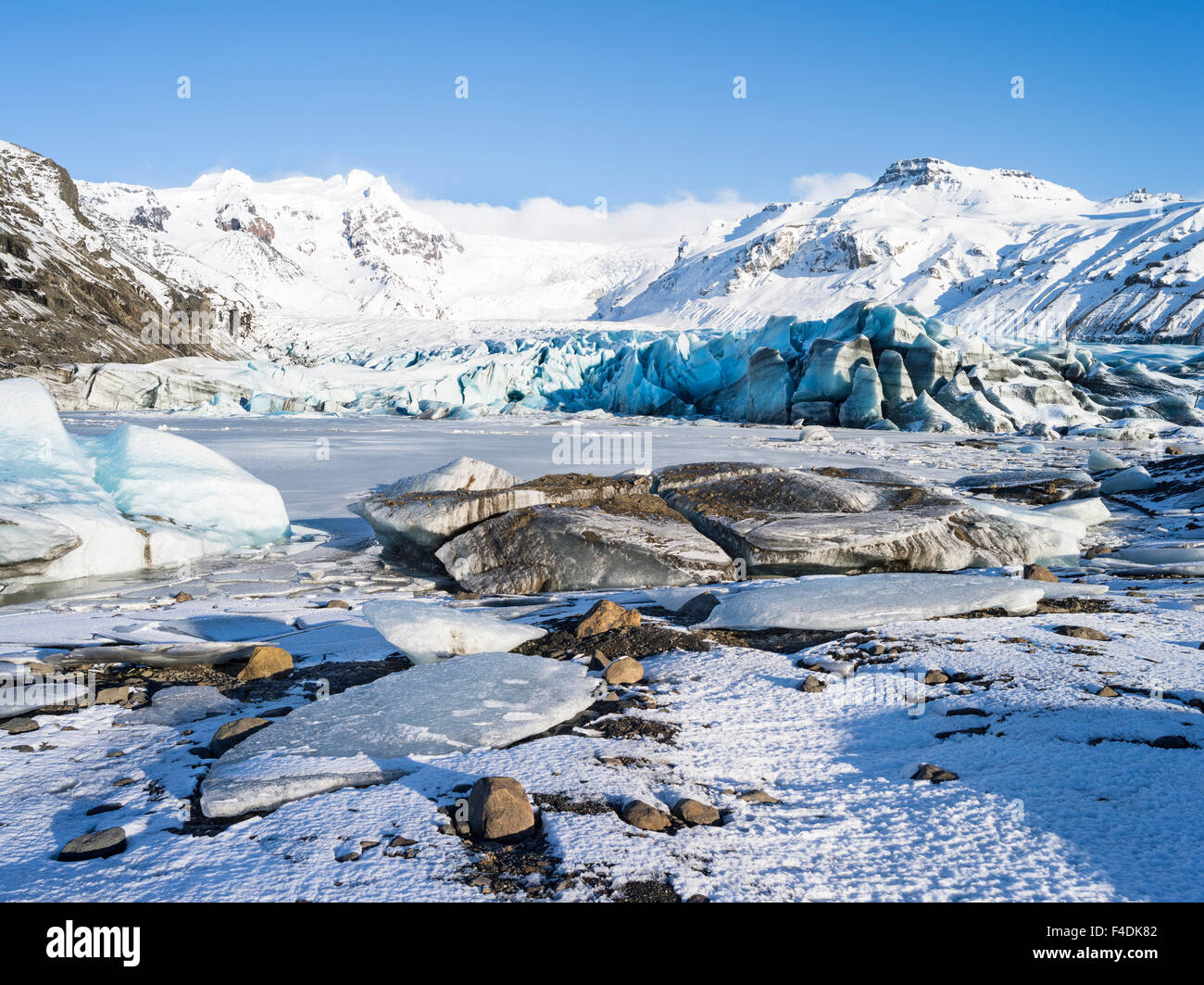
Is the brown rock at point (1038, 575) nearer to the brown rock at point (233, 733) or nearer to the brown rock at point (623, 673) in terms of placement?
the brown rock at point (623, 673)

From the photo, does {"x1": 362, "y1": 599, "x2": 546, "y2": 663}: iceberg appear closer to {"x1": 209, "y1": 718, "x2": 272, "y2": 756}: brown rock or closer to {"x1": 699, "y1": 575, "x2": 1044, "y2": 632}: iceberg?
{"x1": 209, "y1": 718, "x2": 272, "y2": 756}: brown rock

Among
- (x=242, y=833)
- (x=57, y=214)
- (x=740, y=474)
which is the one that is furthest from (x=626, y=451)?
(x=57, y=214)

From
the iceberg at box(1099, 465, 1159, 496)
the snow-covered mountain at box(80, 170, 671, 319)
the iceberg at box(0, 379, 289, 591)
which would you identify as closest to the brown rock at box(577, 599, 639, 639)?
the iceberg at box(0, 379, 289, 591)

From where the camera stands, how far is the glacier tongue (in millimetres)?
1625

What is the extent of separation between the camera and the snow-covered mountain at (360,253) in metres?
118

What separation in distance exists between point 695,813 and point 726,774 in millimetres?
239

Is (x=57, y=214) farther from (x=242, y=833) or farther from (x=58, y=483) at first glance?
(x=242, y=833)

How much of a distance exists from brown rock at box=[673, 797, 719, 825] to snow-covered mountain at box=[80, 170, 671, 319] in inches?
4091

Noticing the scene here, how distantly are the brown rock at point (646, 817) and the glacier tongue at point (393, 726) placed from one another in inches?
18.9

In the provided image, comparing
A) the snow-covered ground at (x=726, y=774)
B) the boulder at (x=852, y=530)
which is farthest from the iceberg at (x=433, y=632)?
the boulder at (x=852, y=530)

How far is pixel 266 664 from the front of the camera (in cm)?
260

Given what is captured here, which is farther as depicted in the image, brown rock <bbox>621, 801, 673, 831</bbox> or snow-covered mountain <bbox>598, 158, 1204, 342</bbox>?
snow-covered mountain <bbox>598, 158, 1204, 342</bbox>

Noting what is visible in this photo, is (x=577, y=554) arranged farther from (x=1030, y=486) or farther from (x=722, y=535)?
(x=1030, y=486)
